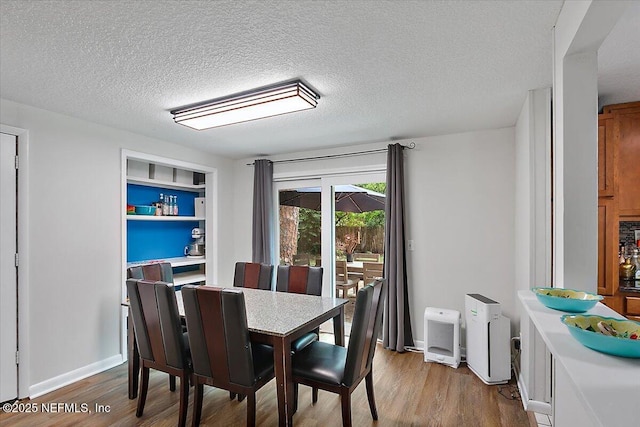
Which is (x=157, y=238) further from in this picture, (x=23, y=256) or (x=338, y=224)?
(x=338, y=224)

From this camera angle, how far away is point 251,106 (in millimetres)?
2512

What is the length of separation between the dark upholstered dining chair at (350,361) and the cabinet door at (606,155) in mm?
1932

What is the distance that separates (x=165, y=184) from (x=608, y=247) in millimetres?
4526

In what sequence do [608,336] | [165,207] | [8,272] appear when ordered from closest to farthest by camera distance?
[608,336], [8,272], [165,207]

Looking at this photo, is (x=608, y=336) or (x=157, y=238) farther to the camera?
(x=157, y=238)

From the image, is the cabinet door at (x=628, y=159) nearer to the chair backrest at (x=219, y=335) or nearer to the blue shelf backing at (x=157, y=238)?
the chair backrest at (x=219, y=335)

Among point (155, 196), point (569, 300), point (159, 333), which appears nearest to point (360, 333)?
point (569, 300)

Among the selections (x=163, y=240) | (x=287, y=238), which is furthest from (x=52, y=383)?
(x=287, y=238)

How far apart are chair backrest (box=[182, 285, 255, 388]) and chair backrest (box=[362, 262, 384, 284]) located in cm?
237

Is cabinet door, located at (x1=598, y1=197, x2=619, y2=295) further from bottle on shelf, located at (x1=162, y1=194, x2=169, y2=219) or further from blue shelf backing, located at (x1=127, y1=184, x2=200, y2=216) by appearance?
blue shelf backing, located at (x1=127, y1=184, x2=200, y2=216)

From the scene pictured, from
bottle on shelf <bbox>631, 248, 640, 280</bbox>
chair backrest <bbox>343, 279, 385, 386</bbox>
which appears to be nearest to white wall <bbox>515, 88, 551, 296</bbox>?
bottle on shelf <bbox>631, 248, 640, 280</bbox>

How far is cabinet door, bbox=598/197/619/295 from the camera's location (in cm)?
253

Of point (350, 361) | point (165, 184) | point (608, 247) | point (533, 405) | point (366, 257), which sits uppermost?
point (165, 184)

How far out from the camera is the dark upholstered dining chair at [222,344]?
76.6 inches
